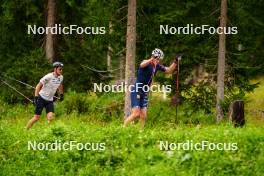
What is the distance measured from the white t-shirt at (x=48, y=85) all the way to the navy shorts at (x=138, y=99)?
8.01 ft

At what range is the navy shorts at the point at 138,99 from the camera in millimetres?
16047

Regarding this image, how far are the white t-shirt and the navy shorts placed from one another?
2.44 meters

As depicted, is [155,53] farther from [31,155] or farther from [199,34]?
[199,34]

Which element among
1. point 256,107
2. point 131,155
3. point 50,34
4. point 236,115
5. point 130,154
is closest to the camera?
point 131,155

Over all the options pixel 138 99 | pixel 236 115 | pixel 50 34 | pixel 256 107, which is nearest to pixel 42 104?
pixel 138 99

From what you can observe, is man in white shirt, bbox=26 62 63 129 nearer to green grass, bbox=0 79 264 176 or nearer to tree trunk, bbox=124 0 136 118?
green grass, bbox=0 79 264 176

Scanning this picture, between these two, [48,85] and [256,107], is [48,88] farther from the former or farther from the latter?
[256,107]

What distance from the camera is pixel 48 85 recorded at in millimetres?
17094

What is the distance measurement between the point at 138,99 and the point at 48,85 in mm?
2825

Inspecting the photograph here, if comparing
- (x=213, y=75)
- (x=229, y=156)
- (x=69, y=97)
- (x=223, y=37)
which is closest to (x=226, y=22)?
(x=223, y=37)

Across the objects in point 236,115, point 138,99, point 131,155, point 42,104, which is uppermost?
point 138,99

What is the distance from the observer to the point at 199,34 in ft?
77.5

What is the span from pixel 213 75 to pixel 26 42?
349 inches

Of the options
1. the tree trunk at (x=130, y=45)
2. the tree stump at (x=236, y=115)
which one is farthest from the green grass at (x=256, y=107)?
the tree stump at (x=236, y=115)
